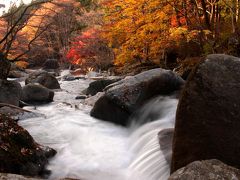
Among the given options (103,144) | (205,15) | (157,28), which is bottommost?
(103,144)

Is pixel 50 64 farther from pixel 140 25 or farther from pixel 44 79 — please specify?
pixel 140 25

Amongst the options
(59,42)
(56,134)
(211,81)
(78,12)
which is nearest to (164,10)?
(56,134)

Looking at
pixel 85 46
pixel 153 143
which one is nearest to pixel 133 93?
pixel 153 143

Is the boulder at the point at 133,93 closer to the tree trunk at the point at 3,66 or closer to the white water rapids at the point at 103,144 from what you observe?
the white water rapids at the point at 103,144

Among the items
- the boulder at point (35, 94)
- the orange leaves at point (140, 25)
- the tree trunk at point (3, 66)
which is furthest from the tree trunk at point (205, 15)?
the tree trunk at point (3, 66)

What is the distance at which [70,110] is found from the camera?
499 inches

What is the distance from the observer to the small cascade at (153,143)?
5680mm

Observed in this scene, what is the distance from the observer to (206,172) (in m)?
3.97

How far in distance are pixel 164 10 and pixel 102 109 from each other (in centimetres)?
818

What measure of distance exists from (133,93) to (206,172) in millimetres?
5673

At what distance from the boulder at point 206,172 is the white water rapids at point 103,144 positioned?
1315 millimetres

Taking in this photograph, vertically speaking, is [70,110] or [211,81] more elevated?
[211,81]

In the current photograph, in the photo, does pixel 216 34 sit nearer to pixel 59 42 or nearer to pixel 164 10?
A: pixel 164 10

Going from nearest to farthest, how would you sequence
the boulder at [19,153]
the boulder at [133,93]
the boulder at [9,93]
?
the boulder at [19,153] < the boulder at [133,93] < the boulder at [9,93]
